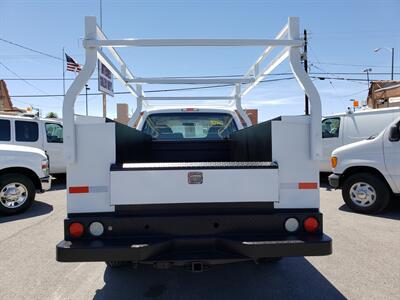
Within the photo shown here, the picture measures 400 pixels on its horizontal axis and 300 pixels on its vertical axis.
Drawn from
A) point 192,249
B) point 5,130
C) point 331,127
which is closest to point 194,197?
point 192,249

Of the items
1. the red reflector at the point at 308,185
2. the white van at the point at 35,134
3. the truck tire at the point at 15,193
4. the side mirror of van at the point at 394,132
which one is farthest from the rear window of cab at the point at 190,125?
the white van at the point at 35,134

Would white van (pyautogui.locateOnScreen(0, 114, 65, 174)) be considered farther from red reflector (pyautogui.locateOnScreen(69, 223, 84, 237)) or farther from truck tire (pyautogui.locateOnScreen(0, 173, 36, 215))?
red reflector (pyautogui.locateOnScreen(69, 223, 84, 237))

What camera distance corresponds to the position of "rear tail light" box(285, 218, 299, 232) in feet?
9.15

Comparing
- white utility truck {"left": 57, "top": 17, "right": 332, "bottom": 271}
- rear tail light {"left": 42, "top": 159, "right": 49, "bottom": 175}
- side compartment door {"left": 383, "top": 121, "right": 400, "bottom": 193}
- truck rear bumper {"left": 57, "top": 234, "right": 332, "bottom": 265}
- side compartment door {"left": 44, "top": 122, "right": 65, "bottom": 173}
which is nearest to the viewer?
truck rear bumper {"left": 57, "top": 234, "right": 332, "bottom": 265}

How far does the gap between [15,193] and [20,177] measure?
34cm

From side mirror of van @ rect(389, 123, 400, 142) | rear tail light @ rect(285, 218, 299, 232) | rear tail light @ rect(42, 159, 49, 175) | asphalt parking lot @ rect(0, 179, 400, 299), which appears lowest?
asphalt parking lot @ rect(0, 179, 400, 299)

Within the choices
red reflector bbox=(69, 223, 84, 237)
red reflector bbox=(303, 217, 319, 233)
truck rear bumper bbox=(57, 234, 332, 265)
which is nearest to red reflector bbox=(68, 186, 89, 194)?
red reflector bbox=(69, 223, 84, 237)

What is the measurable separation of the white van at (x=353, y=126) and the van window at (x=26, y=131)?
872 centimetres

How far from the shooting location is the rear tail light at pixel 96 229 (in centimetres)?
272

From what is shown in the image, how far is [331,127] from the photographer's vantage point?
10273 mm

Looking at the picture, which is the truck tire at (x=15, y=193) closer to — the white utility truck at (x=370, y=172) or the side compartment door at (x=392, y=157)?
the white utility truck at (x=370, y=172)

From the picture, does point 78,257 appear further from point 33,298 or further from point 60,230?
point 60,230

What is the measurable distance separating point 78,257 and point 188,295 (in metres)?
1.20

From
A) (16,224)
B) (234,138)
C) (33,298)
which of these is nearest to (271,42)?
(234,138)
